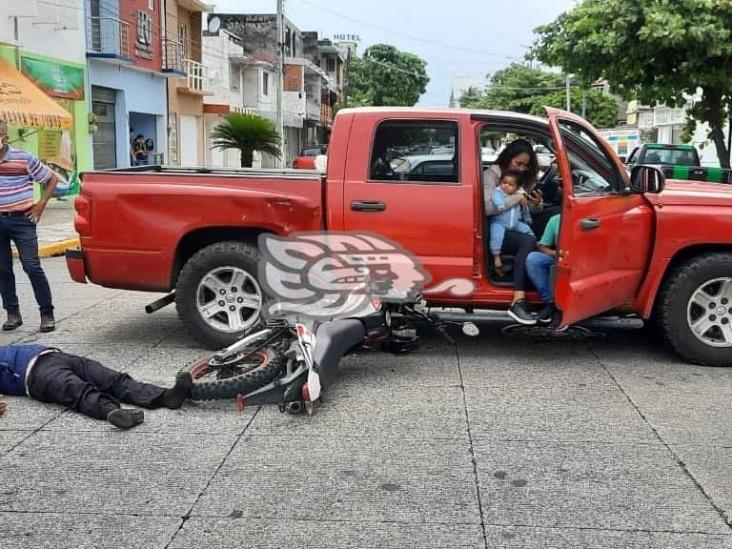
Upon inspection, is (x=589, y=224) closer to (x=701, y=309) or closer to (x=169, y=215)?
(x=701, y=309)

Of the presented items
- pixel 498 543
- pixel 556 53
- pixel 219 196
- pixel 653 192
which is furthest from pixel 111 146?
pixel 498 543

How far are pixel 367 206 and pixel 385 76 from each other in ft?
276

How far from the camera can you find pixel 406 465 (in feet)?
13.5

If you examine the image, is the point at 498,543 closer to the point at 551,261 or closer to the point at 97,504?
the point at 97,504

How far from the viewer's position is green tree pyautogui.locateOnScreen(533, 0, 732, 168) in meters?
15.5

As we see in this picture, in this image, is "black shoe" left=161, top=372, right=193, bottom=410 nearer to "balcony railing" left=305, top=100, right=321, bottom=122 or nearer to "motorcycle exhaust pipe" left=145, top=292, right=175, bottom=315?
"motorcycle exhaust pipe" left=145, top=292, right=175, bottom=315

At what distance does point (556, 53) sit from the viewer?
18.7 m

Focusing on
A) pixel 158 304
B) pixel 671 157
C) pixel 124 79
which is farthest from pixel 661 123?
pixel 158 304

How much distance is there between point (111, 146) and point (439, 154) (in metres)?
21.4

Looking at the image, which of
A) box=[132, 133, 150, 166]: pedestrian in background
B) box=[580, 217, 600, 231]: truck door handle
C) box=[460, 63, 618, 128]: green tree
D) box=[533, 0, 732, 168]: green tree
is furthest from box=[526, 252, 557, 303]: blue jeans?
box=[460, 63, 618, 128]: green tree

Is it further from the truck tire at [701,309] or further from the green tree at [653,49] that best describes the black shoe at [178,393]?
the green tree at [653,49]

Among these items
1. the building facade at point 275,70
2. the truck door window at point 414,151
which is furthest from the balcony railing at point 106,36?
the building facade at point 275,70

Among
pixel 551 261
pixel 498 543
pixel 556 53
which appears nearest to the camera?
pixel 498 543

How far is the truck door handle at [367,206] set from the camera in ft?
19.5
